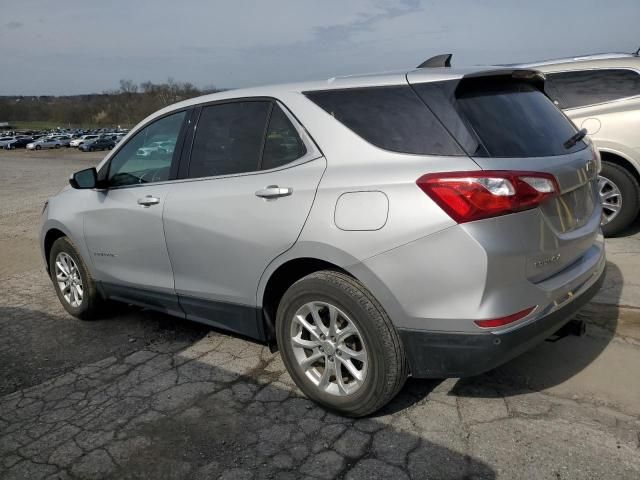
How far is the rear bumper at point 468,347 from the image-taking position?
2453 millimetres

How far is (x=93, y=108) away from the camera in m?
120

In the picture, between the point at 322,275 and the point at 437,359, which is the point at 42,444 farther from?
the point at 437,359

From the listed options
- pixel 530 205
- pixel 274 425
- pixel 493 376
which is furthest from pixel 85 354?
pixel 530 205

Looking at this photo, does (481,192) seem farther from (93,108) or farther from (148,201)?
(93,108)

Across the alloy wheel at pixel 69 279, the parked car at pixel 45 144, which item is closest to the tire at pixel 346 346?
the alloy wheel at pixel 69 279

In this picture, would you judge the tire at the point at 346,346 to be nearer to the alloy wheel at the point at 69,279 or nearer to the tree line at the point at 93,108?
the alloy wheel at the point at 69,279

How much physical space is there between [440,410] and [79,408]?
6.81ft

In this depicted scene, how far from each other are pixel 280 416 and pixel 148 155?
2.10 metres

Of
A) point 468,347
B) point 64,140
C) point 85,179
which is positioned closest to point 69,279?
point 85,179

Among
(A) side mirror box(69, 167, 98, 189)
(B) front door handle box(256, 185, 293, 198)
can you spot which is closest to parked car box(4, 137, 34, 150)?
(A) side mirror box(69, 167, 98, 189)

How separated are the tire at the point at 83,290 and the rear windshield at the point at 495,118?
316 centimetres

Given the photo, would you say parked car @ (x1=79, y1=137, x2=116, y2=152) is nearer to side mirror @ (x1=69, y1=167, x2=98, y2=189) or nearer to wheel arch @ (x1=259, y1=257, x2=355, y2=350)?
side mirror @ (x1=69, y1=167, x2=98, y2=189)

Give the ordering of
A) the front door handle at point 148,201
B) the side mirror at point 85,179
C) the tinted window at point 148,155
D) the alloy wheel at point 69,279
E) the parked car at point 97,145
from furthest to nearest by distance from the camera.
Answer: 1. the parked car at point 97,145
2. the alloy wheel at point 69,279
3. the side mirror at point 85,179
4. the tinted window at point 148,155
5. the front door handle at point 148,201

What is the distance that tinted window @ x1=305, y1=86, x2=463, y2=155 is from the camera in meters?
2.58
